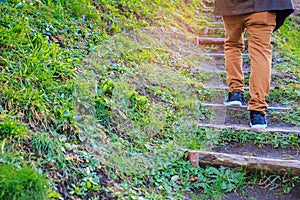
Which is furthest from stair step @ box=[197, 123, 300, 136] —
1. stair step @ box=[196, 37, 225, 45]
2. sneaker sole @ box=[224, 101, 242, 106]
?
stair step @ box=[196, 37, 225, 45]

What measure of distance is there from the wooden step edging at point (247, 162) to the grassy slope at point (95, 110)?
0.17 ft

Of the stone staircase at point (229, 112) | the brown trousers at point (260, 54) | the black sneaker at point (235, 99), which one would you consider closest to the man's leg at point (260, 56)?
the brown trousers at point (260, 54)

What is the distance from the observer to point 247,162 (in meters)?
2.15

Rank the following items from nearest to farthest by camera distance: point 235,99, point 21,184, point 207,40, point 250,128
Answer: point 21,184 → point 250,128 → point 235,99 → point 207,40

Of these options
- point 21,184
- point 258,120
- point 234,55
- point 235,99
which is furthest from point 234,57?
point 21,184

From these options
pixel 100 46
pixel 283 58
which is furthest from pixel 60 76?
pixel 283 58

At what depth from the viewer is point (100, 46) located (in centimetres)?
313

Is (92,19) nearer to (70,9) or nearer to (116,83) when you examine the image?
(70,9)

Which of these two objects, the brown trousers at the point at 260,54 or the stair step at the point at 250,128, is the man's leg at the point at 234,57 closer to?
the brown trousers at the point at 260,54

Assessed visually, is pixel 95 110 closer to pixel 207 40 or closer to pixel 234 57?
pixel 234 57

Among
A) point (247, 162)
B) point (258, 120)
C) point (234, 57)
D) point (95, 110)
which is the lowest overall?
point (247, 162)

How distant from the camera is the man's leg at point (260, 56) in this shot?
8.35 ft

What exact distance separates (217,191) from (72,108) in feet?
3.34

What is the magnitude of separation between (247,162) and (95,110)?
1027 millimetres
